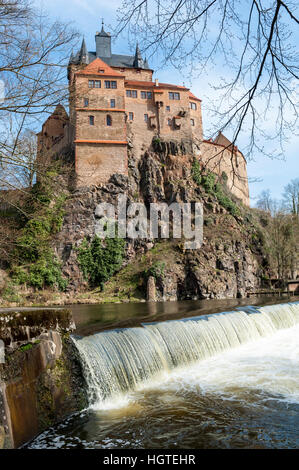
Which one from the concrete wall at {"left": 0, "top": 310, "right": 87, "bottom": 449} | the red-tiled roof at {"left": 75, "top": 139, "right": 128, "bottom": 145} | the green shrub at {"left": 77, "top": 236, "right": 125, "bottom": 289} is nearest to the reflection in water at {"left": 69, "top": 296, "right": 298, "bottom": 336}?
the concrete wall at {"left": 0, "top": 310, "right": 87, "bottom": 449}

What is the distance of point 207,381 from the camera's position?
22.1ft

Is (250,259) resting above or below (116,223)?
below

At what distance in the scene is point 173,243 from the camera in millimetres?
35844

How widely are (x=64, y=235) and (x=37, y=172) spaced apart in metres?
27.9

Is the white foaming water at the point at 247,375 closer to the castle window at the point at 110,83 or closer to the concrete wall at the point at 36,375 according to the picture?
the concrete wall at the point at 36,375

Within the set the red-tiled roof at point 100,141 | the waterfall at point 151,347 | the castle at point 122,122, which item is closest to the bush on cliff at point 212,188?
the castle at point 122,122

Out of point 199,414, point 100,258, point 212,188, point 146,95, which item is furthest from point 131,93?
point 199,414

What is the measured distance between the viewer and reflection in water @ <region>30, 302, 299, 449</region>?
414 centimetres

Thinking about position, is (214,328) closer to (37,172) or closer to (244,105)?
(37,172)

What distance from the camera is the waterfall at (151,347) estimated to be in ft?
19.1

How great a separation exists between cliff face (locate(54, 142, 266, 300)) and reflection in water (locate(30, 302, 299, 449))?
23.5 metres

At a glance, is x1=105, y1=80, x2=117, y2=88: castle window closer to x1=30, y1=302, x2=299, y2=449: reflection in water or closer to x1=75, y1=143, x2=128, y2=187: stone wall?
x1=75, y1=143, x2=128, y2=187: stone wall

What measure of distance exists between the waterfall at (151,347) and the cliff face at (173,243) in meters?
20.6
